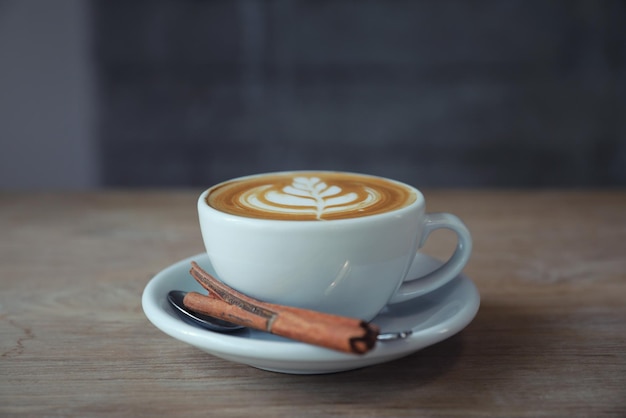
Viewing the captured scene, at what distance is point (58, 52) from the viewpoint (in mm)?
2619

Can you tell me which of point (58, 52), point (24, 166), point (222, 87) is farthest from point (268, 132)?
point (24, 166)

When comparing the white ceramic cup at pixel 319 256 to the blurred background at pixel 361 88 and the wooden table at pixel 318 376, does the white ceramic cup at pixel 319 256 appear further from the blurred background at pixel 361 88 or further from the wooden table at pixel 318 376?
the blurred background at pixel 361 88

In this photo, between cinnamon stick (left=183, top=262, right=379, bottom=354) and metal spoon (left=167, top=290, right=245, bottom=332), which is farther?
metal spoon (left=167, top=290, right=245, bottom=332)

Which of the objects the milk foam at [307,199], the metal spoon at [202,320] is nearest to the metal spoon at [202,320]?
the metal spoon at [202,320]

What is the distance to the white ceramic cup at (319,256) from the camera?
0.49 metres

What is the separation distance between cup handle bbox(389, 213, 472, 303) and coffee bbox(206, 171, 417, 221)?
3 centimetres

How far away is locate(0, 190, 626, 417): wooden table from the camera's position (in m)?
0.46

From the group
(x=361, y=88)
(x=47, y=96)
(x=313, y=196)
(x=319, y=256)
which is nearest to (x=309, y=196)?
(x=313, y=196)

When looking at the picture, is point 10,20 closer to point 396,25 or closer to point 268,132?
point 268,132

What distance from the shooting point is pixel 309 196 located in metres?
0.59

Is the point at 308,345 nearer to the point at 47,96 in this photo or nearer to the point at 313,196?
the point at 313,196

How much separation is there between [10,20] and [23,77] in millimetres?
240

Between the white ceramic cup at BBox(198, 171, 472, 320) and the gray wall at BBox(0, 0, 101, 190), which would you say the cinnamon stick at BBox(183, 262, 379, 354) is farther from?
the gray wall at BBox(0, 0, 101, 190)

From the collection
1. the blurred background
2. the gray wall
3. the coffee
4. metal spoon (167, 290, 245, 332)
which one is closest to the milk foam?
the coffee
